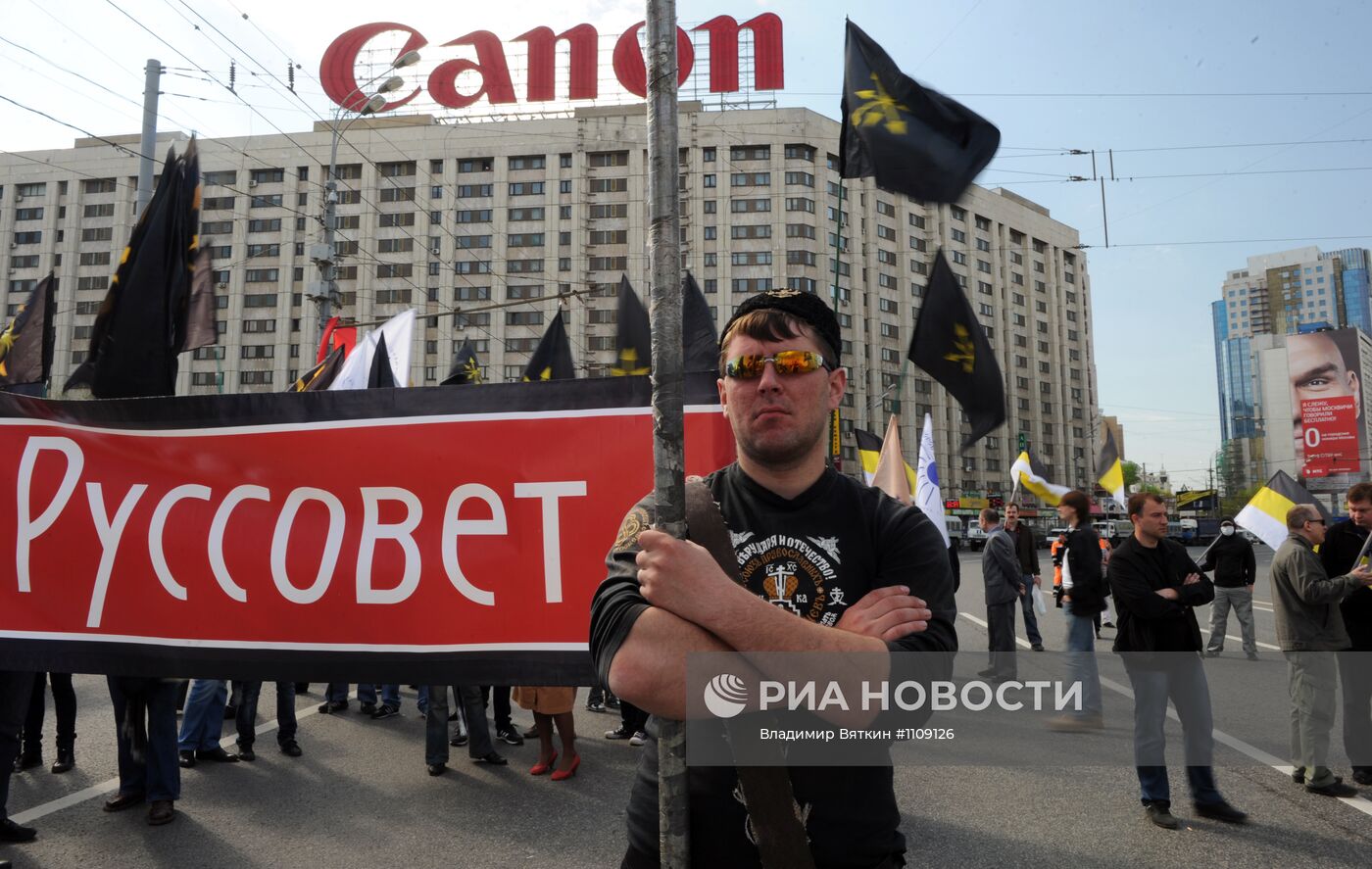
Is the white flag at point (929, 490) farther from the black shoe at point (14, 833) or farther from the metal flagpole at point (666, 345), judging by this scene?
the metal flagpole at point (666, 345)

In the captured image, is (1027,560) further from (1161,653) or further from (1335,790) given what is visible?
(1161,653)

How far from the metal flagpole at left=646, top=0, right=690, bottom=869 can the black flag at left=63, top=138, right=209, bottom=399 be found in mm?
3942

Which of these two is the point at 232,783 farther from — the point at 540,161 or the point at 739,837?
the point at 540,161

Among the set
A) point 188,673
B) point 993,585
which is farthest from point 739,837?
point 993,585

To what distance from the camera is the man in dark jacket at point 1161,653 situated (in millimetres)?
4953

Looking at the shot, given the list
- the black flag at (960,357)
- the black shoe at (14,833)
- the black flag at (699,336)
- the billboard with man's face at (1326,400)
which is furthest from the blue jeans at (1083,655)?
the billboard with man's face at (1326,400)

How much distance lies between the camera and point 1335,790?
17.4 feet

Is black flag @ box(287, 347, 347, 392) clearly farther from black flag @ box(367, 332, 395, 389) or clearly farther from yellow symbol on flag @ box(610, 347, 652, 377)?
yellow symbol on flag @ box(610, 347, 652, 377)

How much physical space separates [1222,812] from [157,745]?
6477 mm

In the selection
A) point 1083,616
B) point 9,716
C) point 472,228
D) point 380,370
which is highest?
point 472,228

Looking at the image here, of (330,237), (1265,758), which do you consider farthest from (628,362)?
(330,237)

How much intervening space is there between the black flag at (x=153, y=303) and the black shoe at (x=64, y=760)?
10.6ft

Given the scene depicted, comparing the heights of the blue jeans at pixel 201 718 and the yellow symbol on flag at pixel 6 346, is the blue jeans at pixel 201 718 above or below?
below

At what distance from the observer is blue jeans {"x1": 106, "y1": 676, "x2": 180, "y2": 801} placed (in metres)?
5.18
